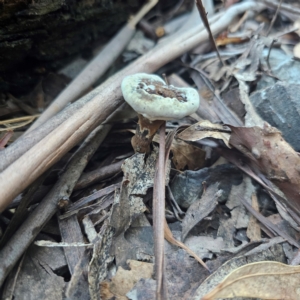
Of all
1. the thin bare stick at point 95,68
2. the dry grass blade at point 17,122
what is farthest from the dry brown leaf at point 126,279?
the dry grass blade at point 17,122

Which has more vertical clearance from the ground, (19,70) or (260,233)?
(19,70)

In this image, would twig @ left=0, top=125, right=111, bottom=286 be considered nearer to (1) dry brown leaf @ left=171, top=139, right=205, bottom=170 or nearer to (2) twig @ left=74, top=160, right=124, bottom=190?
(2) twig @ left=74, top=160, right=124, bottom=190

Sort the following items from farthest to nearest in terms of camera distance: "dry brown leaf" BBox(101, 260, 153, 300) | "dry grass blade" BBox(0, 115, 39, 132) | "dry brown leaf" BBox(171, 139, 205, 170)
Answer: "dry grass blade" BBox(0, 115, 39, 132) < "dry brown leaf" BBox(171, 139, 205, 170) < "dry brown leaf" BBox(101, 260, 153, 300)

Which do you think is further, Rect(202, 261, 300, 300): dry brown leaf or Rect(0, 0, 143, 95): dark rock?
Rect(0, 0, 143, 95): dark rock

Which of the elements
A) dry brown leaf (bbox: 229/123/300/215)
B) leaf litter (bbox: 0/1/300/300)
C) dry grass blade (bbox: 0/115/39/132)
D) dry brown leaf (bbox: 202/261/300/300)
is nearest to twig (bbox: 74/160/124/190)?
leaf litter (bbox: 0/1/300/300)

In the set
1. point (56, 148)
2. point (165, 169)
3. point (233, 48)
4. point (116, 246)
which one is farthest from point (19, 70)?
point (233, 48)

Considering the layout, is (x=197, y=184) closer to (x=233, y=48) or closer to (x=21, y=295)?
(x=21, y=295)
